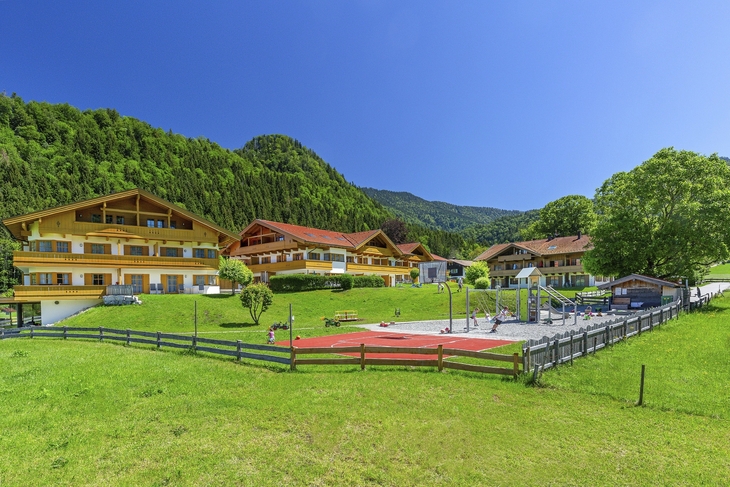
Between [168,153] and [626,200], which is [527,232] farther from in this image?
[168,153]

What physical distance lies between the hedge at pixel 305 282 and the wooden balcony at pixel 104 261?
687 cm

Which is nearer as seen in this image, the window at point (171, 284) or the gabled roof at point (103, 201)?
the gabled roof at point (103, 201)

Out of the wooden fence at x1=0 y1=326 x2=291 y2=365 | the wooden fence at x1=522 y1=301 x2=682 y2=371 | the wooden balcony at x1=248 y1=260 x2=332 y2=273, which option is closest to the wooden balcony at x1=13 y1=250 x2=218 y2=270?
the wooden fence at x1=0 y1=326 x2=291 y2=365

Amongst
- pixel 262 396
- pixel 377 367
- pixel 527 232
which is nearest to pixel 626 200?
pixel 377 367

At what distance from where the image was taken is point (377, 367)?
48.0 feet

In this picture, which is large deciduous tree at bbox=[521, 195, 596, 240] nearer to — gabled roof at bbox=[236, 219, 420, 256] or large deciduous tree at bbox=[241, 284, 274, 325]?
gabled roof at bbox=[236, 219, 420, 256]

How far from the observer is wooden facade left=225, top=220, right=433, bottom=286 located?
5003 centimetres

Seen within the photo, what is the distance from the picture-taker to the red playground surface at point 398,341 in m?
19.6

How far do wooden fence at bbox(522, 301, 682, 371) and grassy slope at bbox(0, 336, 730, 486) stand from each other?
1175mm

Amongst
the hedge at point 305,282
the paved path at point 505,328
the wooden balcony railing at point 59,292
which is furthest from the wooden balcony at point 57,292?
the paved path at point 505,328

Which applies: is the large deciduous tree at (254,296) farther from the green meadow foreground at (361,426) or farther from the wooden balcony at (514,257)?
the wooden balcony at (514,257)

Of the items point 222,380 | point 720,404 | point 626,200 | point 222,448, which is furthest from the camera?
point 626,200

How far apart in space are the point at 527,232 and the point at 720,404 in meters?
80.8

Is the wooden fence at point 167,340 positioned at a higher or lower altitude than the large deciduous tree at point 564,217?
lower
